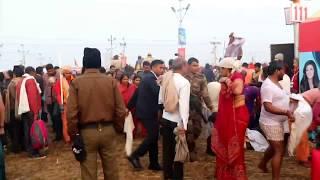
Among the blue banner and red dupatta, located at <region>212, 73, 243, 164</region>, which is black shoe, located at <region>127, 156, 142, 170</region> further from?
the blue banner

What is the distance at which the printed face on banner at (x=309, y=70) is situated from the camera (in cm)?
983

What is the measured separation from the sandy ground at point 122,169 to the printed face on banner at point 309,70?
6.77 ft

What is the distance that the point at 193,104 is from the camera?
7848mm

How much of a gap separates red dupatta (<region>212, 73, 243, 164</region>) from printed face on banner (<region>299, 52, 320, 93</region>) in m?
4.35

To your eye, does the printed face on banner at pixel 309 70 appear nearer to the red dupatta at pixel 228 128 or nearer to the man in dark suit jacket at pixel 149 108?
the man in dark suit jacket at pixel 149 108

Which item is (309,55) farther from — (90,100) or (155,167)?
(90,100)

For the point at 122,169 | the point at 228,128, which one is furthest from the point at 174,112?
the point at 122,169

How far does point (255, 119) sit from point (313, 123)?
407 centimetres

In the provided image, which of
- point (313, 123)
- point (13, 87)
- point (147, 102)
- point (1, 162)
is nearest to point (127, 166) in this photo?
point (147, 102)

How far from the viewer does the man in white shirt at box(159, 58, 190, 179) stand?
619 centimetres

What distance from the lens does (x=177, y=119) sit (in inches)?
248

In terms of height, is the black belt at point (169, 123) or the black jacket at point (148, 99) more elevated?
the black jacket at point (148, 99)

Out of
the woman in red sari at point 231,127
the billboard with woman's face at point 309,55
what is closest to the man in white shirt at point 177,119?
the woman in red sari at point 231,127

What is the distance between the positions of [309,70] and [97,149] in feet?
20.5
